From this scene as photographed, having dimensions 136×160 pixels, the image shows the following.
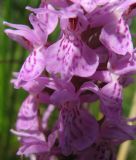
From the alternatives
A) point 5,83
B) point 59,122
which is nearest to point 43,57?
point 59,122

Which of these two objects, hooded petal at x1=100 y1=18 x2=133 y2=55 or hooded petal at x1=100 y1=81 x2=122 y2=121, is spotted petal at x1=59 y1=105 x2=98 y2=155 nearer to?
hooded petal at x1=100 y1=81 x2=122 y2=121

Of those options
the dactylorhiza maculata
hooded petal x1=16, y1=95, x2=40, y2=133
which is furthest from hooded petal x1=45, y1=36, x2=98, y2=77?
hooded petal x1=16, y1=95, x2=40, y2=133

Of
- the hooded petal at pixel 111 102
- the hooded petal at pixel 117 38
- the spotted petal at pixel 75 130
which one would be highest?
the hooded petal at pixel 117 38

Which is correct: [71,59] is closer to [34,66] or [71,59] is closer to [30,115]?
[34,66]

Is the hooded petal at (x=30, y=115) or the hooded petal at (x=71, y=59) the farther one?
the hooded petal at (x=30, y=115)

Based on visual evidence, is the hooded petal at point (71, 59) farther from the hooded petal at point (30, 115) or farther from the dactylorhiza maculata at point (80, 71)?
the hooded petal at point (30, 115)

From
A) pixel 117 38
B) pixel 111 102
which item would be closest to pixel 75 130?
pixel 111 102

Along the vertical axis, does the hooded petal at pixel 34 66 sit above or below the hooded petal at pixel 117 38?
below

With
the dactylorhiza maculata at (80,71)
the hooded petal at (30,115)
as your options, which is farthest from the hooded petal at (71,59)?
the hooded petal at (30,115)

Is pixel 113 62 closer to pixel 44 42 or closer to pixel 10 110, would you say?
pixel 44 42
